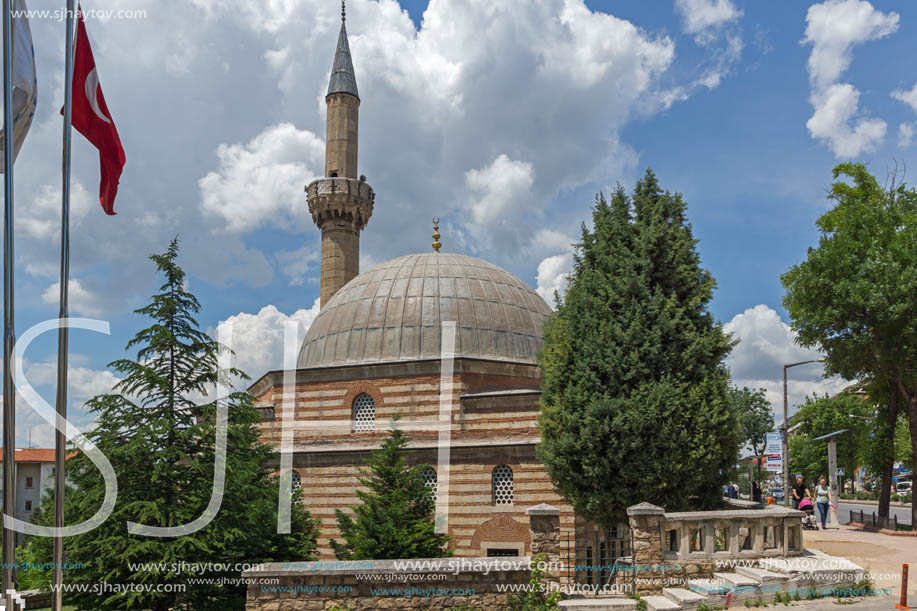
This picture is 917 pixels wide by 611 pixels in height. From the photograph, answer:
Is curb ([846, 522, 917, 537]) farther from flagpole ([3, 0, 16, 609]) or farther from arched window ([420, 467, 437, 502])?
flagpole ([3, 0, 16, 609])

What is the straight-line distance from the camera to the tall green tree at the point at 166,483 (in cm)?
1298

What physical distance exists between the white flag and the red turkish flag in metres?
0.62

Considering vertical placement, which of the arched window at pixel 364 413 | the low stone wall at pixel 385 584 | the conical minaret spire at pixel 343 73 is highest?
the conical minaret spire at pixel 343 73

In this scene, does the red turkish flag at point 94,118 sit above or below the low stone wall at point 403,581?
above

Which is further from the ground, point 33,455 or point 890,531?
point 890,531

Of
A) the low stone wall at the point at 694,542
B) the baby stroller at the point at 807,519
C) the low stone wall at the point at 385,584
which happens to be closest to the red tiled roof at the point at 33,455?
the low stone wall at the point at 385,584

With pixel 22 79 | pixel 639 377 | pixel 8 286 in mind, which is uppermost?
pixel 22 79

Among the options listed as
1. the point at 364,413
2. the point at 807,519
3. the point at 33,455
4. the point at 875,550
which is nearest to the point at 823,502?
the point at 807,519

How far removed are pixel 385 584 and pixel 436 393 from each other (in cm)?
1030

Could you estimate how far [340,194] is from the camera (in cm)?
3112

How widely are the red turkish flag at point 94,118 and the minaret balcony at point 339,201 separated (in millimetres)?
20949

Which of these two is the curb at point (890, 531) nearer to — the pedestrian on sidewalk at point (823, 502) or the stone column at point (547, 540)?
the pedestrian on sidewalk at point (823, 502)

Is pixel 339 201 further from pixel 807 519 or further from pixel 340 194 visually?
pixel 807 519

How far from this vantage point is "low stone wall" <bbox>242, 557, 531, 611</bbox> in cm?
1166
